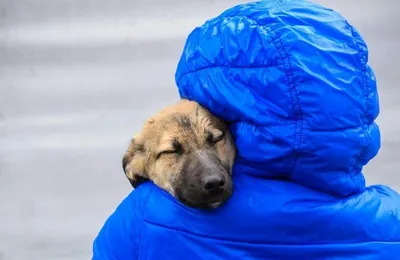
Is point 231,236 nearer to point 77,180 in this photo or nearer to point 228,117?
point 228,117

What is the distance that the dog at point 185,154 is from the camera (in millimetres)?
2254

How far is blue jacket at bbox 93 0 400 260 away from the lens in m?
1.90

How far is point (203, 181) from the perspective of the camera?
229cm

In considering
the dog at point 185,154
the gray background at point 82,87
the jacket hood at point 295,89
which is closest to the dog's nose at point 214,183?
the dog at point 185,154

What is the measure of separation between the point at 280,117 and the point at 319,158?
0.15 metres

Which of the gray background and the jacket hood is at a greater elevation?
the jacket hood

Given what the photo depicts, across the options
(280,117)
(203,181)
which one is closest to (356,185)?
(280,117)

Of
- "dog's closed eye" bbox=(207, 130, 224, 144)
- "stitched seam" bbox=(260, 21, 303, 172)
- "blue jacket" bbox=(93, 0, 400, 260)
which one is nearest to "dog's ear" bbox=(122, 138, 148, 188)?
"dog's closed eye" bbox=(207, 130, 224, 144)

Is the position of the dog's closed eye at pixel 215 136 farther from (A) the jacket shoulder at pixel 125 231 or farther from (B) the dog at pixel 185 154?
A: (A) the jacket shoulder at pixel 125 231

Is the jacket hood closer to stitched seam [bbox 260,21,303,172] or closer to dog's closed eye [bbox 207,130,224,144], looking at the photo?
stitched seam [bbox 260,21,303,172]

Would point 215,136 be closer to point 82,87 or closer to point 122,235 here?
point 122,235

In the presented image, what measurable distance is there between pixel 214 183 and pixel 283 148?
1.14 feet

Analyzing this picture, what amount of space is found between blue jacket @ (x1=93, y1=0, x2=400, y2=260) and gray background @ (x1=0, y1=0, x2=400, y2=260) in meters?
1.55

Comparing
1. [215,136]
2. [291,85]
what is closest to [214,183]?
[215,136]
